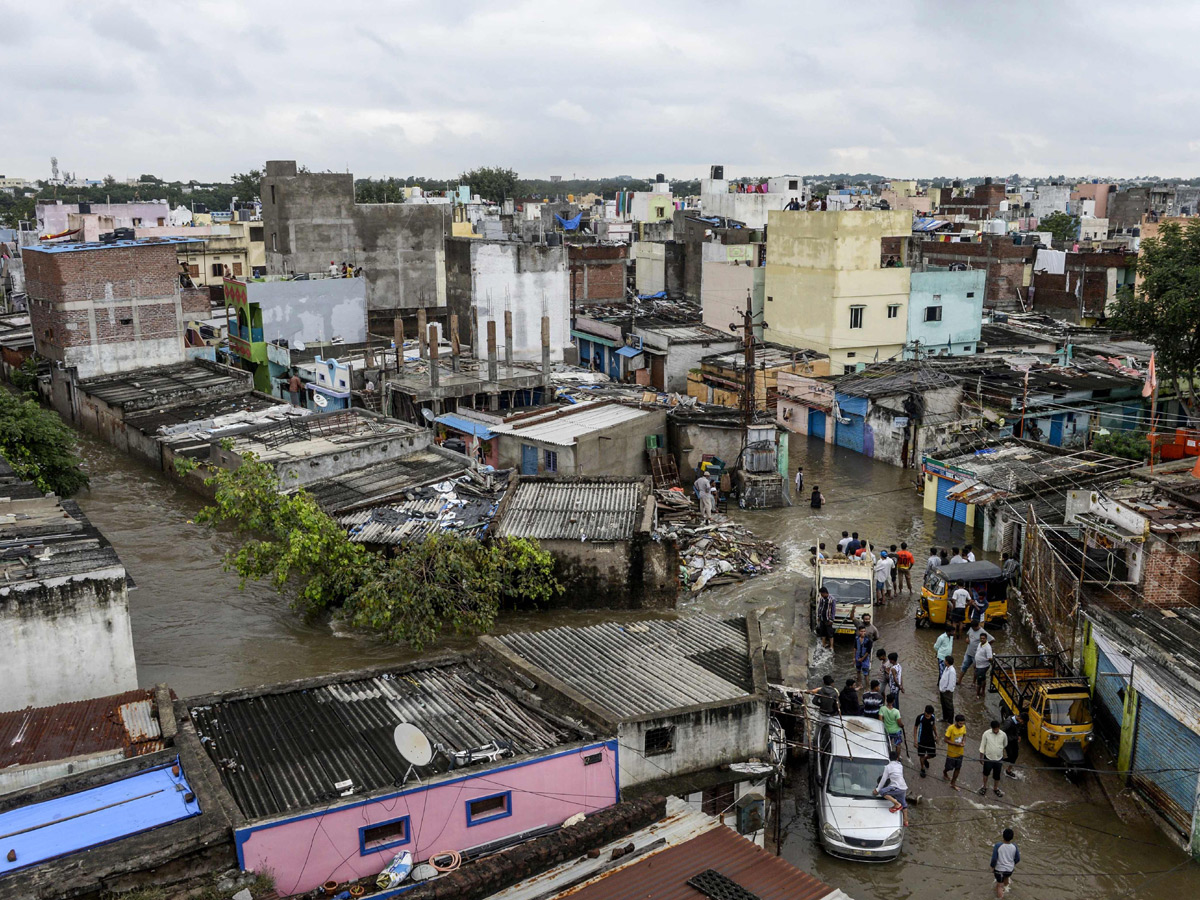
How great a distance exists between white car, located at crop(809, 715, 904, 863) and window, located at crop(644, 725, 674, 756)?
2.33 meters

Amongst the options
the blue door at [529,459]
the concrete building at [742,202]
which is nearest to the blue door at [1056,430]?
the blue door at [529,459]

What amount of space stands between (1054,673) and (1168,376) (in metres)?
17.7

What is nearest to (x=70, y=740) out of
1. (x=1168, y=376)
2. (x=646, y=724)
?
(x=646, y=724)

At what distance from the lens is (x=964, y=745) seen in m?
13.7

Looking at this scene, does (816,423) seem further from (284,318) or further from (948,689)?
(284,318)

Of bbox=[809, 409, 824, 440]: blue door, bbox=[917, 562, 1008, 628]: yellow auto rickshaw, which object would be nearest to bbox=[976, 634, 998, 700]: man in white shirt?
bbox=[917, 562, 1008, 628]: yellow auto rickshaw

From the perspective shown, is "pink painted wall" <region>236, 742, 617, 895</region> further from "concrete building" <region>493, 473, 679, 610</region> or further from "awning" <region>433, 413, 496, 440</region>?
"awning" <region>433, 413, 496, 440</region>

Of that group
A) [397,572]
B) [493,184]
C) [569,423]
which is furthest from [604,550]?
[493,184]

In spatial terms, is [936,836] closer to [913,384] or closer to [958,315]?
A: [913,384]

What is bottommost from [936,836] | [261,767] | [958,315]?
[936,836]

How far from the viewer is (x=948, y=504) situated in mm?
23312

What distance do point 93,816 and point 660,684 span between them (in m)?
5.68

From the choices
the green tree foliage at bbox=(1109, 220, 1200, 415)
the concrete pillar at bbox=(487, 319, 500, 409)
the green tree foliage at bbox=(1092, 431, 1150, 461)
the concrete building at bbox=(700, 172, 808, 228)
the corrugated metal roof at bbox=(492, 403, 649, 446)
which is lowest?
the green tree foliage at bbox=(1092, 431, 1150, 461)

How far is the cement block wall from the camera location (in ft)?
40.9
